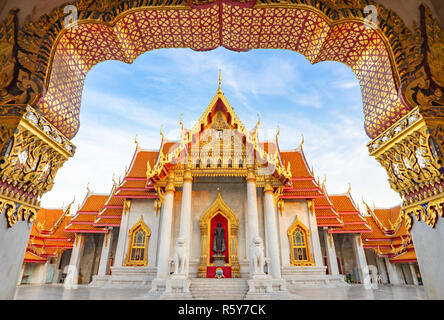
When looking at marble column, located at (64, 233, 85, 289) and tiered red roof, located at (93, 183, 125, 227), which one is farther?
marble column, located at (64, 233, 85, 289)

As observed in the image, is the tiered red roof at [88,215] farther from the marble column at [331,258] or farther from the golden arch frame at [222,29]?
the marble column at [331,258]

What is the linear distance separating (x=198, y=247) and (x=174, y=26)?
8485 mm

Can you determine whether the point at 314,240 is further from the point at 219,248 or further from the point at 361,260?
the point at 361,260

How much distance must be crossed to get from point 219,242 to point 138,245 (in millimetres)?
4059

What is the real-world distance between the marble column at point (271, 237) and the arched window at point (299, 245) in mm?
1990

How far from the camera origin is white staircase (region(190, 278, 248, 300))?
7.43 meters

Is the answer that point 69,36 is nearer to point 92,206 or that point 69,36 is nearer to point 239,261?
point 239,261

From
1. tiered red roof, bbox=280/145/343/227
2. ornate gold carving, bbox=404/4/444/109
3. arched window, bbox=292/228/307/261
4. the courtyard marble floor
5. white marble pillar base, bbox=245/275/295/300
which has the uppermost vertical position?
tiered red roof, bbox=280/145/343/227

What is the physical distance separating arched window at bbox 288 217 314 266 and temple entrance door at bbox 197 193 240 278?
9.33 feet

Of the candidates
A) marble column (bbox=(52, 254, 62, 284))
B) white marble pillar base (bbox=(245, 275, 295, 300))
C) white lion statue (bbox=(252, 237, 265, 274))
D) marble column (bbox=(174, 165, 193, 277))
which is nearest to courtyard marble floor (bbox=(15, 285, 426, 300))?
white marble pillar base (bbox=(245, 275, 295, 300))

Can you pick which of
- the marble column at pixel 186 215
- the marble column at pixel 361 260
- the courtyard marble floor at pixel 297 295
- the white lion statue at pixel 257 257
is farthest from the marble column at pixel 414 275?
the marble column at pixel 186 215

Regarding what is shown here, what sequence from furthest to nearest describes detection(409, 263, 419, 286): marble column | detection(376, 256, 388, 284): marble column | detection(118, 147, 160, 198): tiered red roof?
detection(376, 256, 388, 284): marble column < detection(409, 263, 419, 286): marble column < detection(118, 147, 160, 198): tiered red roof

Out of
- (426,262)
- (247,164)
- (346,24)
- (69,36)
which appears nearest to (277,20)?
(346,24)

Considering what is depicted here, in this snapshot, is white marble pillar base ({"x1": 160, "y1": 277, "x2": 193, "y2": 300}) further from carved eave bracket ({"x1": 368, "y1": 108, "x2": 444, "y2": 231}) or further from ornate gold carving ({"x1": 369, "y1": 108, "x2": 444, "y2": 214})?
ornate gold carving ({"x1": 369, "y1": 108, "x2": 444, "y2": 214})
